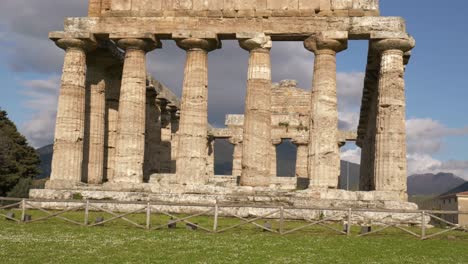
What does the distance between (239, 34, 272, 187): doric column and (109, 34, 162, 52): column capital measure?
5.49m

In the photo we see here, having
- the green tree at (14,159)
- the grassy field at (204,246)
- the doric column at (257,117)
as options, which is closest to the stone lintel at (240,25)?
the doric column at (257,117)

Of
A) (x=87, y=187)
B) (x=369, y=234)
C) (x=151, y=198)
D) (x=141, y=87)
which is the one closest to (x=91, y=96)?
(x=141, y=87)

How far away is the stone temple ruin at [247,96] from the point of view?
30.8 metres

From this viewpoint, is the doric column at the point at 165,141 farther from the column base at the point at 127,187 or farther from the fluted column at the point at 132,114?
the column base at the point at 127,187

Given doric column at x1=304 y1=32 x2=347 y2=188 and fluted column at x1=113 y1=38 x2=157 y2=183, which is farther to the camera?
fluted column at x1=113 y1=38 x2=157 y2=183

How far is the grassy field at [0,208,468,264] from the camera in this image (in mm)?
16125

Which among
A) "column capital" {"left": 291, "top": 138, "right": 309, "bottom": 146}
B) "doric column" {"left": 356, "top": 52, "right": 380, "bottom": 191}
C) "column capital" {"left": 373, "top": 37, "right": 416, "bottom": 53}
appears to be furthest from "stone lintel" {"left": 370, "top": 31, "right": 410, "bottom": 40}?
"column capital" {"left": 291, "top": 138, "right": 309, "bottom": 146}

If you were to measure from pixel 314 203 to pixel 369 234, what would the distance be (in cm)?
652

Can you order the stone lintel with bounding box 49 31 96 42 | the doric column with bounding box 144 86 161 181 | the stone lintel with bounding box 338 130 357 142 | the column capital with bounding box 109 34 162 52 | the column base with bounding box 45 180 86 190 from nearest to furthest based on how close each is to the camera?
1. the column base with bounding box 45 180 86 190
2. the column capital with bounding box 109 34 162 52
3. the stone lintel with bounding box 49 31 96 42
4. the doric column with bounding box 144 86 161 181
5. the stone lintel with bounding box 338 130 357 142

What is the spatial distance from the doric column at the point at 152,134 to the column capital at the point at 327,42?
49.9 feet

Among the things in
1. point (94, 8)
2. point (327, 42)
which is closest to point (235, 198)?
point (327, 42)

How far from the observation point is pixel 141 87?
3356 centimetres

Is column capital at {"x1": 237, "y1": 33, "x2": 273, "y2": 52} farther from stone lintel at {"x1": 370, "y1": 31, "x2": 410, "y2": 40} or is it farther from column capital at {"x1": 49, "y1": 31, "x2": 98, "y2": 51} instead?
column capital at {"x1": 49, "y1": 31, "x2": 98, "y2": 51}

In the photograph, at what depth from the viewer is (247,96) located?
32.2m
